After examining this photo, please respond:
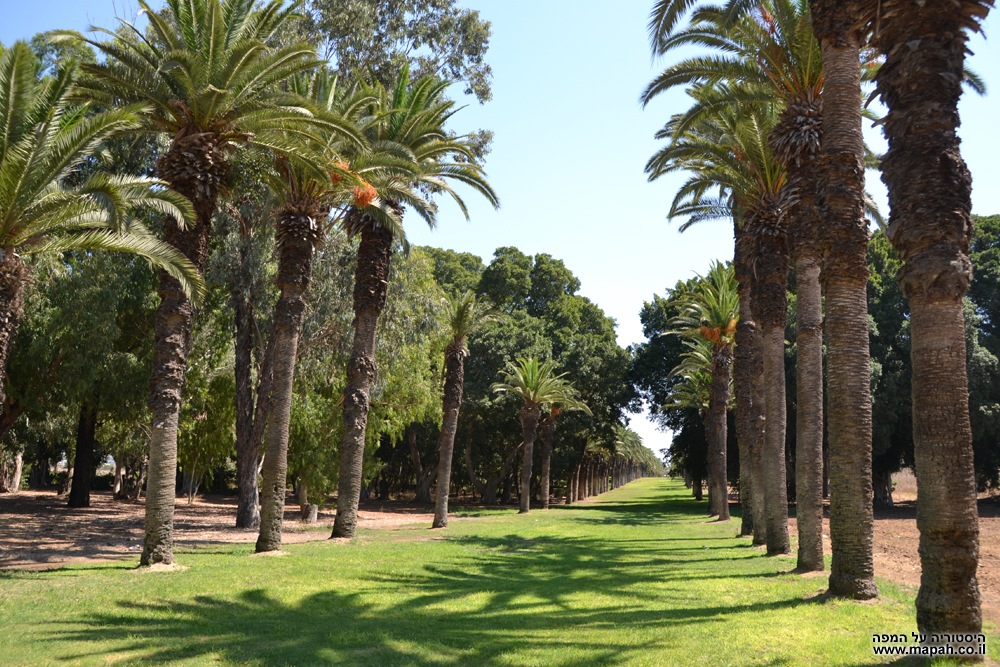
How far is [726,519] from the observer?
32.7 m

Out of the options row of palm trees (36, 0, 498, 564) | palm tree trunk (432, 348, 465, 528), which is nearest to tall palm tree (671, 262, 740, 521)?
palm tree trunk (432, 348, 465, 528)

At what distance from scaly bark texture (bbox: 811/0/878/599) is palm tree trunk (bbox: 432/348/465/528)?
63.7ft

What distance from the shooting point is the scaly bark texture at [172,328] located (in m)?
A: 13.6

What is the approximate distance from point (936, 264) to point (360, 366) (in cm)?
1701

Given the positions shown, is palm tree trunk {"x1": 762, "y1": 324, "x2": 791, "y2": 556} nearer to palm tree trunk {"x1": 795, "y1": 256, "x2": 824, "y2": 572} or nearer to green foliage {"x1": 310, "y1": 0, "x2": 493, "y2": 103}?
palm tree trunk {"x1": 795, "y1": 256, "x2": 824, "y2": 572}

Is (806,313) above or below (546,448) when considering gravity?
above

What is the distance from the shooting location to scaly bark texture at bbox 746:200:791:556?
1688 centimetres

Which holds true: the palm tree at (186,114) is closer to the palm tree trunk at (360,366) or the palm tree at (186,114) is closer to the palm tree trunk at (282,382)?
the palm tree trunk at (282,382)

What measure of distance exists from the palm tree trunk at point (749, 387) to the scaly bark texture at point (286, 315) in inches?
510

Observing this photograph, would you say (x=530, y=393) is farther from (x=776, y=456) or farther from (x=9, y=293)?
(x=9, y=293)

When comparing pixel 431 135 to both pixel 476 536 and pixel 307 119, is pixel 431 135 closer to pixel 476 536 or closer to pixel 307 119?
pixel 307 119

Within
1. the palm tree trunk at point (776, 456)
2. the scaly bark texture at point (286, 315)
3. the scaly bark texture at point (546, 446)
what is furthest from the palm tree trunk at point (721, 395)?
the scaly bark texture at point (286, 315)

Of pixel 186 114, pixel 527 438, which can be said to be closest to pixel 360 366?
pixel 186 114

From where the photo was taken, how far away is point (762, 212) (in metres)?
18.6
